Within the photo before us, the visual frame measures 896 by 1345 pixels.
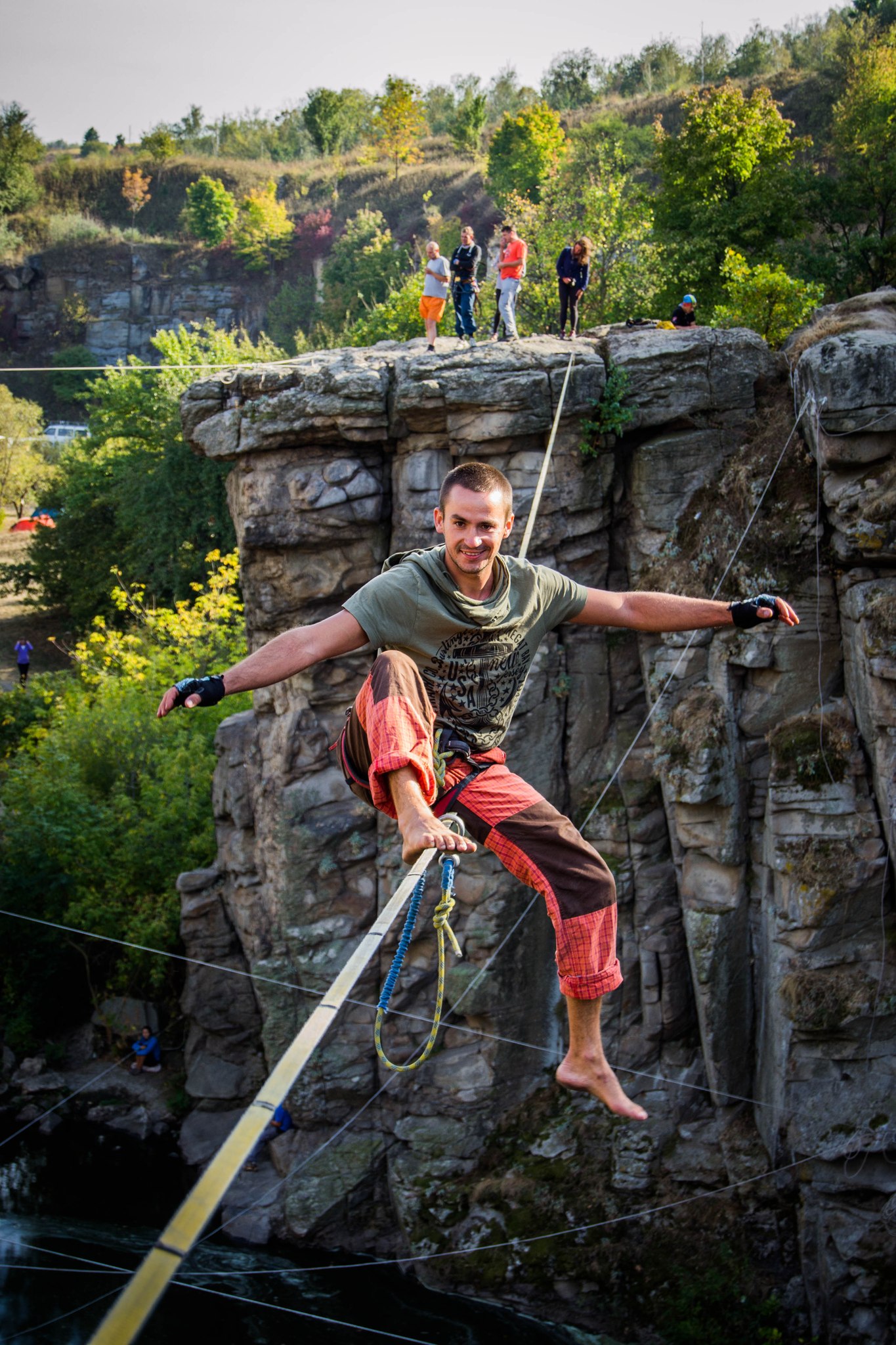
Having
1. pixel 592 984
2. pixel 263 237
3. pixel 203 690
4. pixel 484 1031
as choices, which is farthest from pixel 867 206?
pixel 263 237

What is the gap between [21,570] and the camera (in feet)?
98.2

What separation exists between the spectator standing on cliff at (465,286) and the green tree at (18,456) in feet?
77.4

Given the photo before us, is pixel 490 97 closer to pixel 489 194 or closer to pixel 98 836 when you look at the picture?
pixel 489 194

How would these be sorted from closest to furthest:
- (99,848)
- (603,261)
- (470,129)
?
(99,848), (603,261), (470,129)

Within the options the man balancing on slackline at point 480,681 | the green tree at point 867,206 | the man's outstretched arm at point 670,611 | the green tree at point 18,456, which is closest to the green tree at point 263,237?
the green tree at point 18,456

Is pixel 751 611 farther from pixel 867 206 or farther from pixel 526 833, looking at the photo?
pixel 867 206

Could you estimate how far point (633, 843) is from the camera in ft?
45.6

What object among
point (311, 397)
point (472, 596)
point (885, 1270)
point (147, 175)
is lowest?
point (885, 1270)

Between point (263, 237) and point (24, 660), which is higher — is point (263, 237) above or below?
above

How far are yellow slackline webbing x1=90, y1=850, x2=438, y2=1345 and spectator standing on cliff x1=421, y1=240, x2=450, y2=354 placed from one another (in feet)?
43.0

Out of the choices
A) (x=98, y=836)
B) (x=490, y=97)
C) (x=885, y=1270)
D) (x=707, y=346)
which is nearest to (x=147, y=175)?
(x=490, y=97)

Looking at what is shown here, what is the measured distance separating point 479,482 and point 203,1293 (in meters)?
12.7

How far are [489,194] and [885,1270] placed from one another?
4019cm

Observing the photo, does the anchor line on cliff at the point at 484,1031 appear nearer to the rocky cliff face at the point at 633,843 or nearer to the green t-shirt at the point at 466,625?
the rocky cliff face at the point at 633,843
